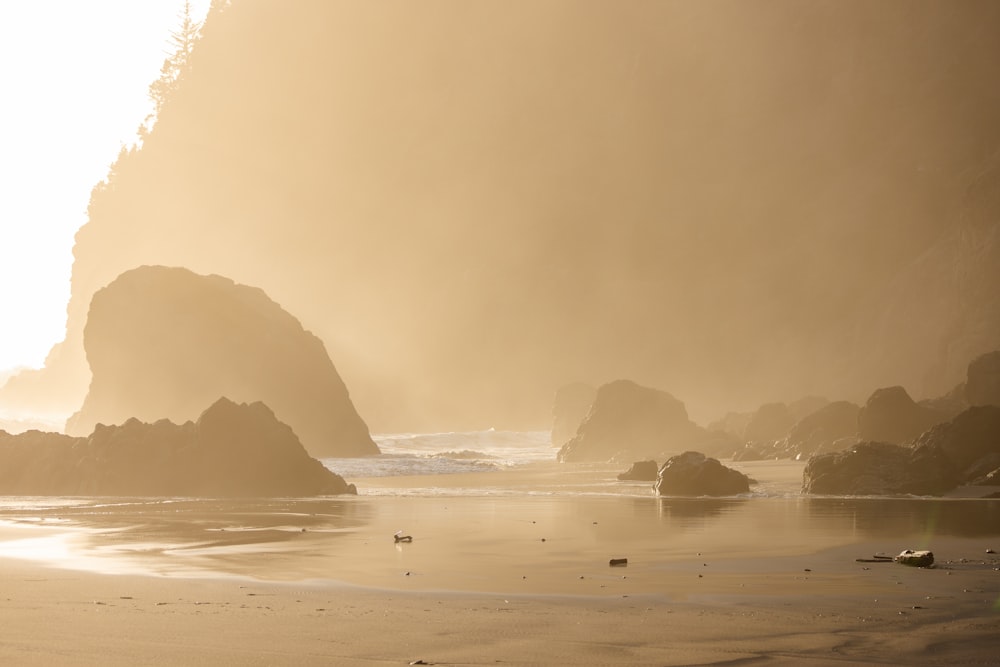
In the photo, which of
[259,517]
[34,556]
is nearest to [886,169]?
[259,517]

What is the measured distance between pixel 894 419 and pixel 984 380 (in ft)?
15.4

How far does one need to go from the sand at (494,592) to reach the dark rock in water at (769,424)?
215ft

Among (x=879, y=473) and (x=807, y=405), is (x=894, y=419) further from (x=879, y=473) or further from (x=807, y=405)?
(x=807, y=405)

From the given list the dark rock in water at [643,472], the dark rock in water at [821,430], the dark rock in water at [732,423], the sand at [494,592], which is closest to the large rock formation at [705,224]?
the dark rock in water at [732,423]

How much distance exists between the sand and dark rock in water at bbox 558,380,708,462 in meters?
64.4

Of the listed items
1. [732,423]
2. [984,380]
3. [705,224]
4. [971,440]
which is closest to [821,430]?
[984,380]

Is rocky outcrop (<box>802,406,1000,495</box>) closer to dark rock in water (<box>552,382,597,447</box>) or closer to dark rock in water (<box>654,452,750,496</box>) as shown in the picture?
dark rock in water (<box>654,452,750,496</box>)

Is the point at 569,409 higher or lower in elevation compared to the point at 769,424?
higher

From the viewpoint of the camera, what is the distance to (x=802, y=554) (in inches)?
853

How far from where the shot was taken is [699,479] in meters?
42.3

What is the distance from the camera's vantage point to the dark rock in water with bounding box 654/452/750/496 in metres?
41.8

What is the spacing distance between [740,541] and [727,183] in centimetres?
16633

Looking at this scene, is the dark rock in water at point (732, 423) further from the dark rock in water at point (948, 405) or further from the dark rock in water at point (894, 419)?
the dark rock in water at point (894, 419)

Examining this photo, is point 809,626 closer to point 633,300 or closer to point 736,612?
point 736,612
